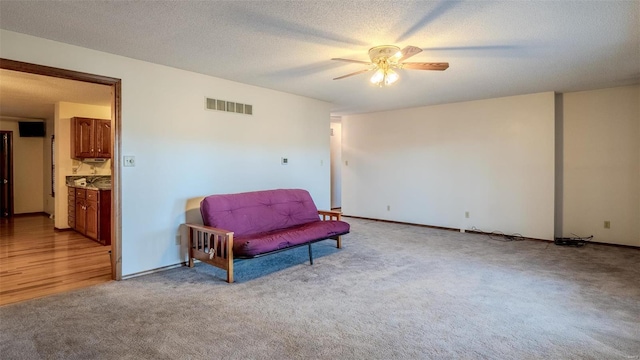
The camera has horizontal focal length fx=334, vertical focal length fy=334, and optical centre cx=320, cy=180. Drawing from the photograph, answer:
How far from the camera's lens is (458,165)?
19.1 ft

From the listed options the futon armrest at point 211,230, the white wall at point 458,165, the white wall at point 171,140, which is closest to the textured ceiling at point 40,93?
the white wall at point 171,140

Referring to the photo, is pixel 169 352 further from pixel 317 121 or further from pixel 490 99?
pixel 490 99

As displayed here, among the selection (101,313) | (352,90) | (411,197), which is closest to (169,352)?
(101,313)

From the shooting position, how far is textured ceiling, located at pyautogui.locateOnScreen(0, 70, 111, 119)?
413cm

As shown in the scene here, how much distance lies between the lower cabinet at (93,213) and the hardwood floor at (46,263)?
133mm

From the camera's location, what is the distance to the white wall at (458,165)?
506cm

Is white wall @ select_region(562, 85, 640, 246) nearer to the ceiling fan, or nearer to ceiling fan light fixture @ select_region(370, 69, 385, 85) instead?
the ceiling fan

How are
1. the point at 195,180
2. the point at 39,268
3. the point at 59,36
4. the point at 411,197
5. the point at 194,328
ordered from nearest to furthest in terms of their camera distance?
the point at 194,328, the point at 59,36, the point at 39,268, the point at 195,180, the point at 411,197

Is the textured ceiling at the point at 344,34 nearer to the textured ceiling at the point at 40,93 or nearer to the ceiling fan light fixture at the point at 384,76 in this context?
the ceiling fan light fixture at the point at 384,76

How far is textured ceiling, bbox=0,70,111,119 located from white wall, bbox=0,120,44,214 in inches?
48.9

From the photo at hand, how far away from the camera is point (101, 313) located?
2537 mm

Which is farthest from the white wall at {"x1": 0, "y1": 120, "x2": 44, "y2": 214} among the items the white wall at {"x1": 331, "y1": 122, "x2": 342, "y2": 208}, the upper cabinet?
the white wall at {"x1": 331, "y1": 122, "x2": 342, "y2": 208}

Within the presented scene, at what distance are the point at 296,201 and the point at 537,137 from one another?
3.74 m

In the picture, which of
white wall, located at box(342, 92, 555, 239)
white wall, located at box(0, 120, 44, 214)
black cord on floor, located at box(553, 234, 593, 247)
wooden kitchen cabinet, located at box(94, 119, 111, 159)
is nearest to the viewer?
black cord on floor, located at box(553, 234, 593, 247)
